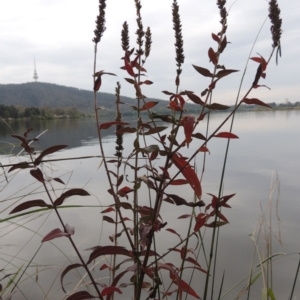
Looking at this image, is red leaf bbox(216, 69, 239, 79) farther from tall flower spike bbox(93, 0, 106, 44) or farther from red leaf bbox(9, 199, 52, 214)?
red leaf bbox(9, 199, 52, 214)

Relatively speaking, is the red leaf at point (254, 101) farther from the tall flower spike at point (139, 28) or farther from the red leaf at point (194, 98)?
the tall flower spike at point (139, 28)

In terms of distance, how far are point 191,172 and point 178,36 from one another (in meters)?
0.37

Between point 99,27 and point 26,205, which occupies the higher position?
point 99,27

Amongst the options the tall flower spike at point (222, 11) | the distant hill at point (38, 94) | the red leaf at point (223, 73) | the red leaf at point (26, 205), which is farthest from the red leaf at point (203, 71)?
the distant hill at point (38, 94)

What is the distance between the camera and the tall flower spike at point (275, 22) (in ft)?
2.25

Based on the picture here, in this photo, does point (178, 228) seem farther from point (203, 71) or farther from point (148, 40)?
point (203, 71)

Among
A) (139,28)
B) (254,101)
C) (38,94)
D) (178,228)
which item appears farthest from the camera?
(38,94)

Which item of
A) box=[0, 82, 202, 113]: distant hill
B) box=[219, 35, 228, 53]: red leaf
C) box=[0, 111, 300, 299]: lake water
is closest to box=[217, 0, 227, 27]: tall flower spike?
box=[219, 35, 228, 53]: red leaf

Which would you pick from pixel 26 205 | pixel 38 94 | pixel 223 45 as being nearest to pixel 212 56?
pixel 223 45

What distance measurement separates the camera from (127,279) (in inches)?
94.2

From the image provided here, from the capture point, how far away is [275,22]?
0.70 metres

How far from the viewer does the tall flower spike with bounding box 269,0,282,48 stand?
687 mm

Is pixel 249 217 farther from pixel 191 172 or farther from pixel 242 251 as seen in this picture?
pixel 191 172

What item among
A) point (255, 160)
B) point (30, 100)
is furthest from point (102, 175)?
point (30, 100)
